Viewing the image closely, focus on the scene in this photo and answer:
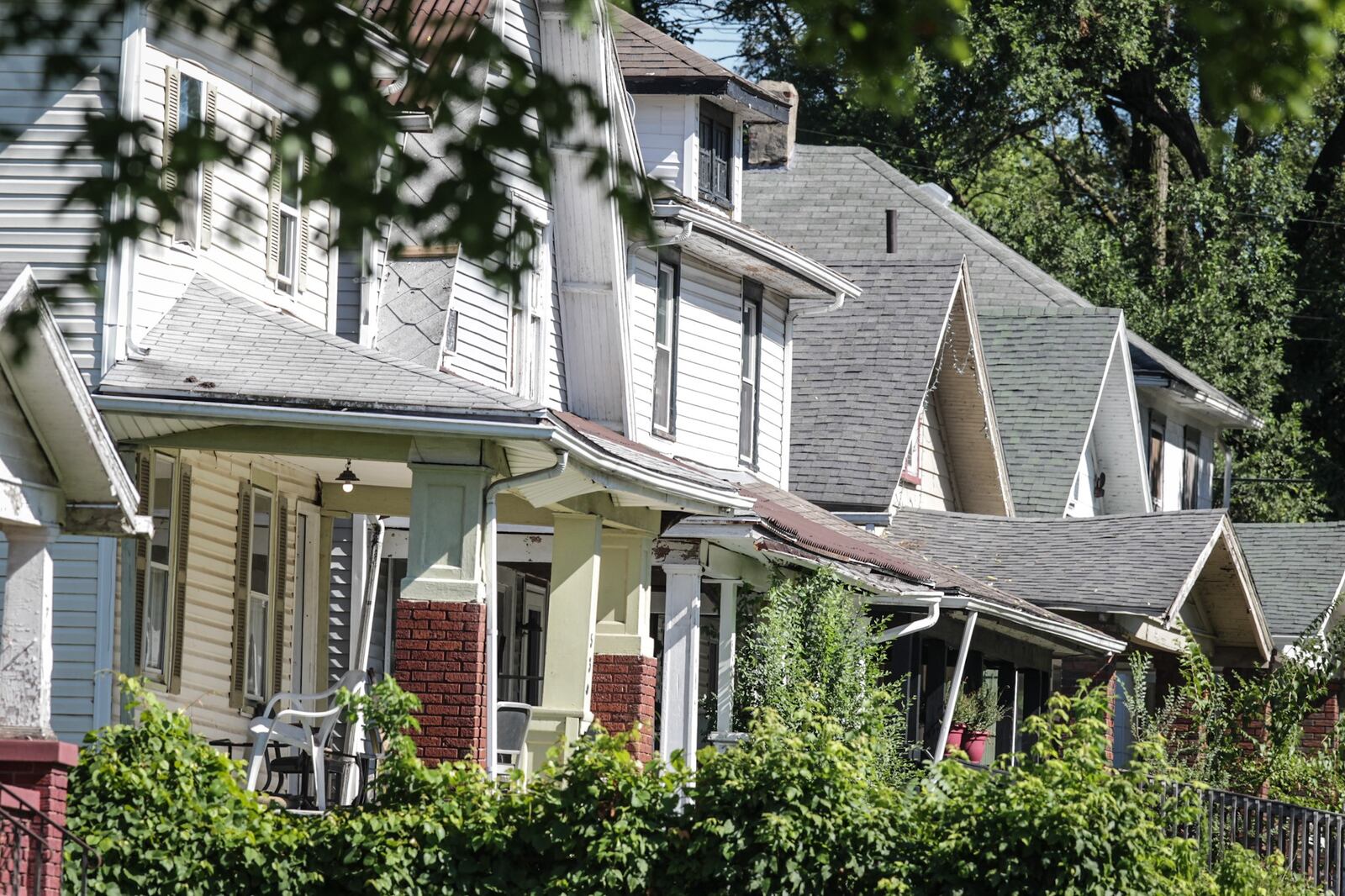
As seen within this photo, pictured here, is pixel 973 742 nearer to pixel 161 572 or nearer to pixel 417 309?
pixel 417 309

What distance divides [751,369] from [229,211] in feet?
28.3

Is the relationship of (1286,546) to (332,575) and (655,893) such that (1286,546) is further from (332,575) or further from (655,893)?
(655,893)

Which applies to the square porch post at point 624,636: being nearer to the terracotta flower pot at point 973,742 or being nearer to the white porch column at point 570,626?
the white porch column at point 570,626

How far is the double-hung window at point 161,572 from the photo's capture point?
1451cm

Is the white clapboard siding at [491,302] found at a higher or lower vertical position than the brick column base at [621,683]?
higher

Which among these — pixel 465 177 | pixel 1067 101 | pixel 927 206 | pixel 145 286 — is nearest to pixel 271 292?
pixel 145 286

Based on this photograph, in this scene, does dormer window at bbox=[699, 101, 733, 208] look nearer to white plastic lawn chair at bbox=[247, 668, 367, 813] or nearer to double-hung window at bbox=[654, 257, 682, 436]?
double-hung window at bbox=[654, 257, 682, 436]

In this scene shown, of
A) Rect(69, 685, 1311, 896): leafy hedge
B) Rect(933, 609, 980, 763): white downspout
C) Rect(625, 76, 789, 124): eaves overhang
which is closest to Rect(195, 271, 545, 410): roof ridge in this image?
Rect(69, 685, 1311, 896): leafy hedge

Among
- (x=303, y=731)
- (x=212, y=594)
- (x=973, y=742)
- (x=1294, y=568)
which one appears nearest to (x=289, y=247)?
(x=212, y=594)

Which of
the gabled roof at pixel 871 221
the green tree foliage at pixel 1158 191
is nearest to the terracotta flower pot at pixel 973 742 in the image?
the gabled roof at pixel 871 221

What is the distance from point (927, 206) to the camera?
3088cm

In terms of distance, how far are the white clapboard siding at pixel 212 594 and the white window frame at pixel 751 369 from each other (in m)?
7.10

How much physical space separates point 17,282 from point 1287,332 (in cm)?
3411

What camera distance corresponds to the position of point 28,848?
1039 cm
